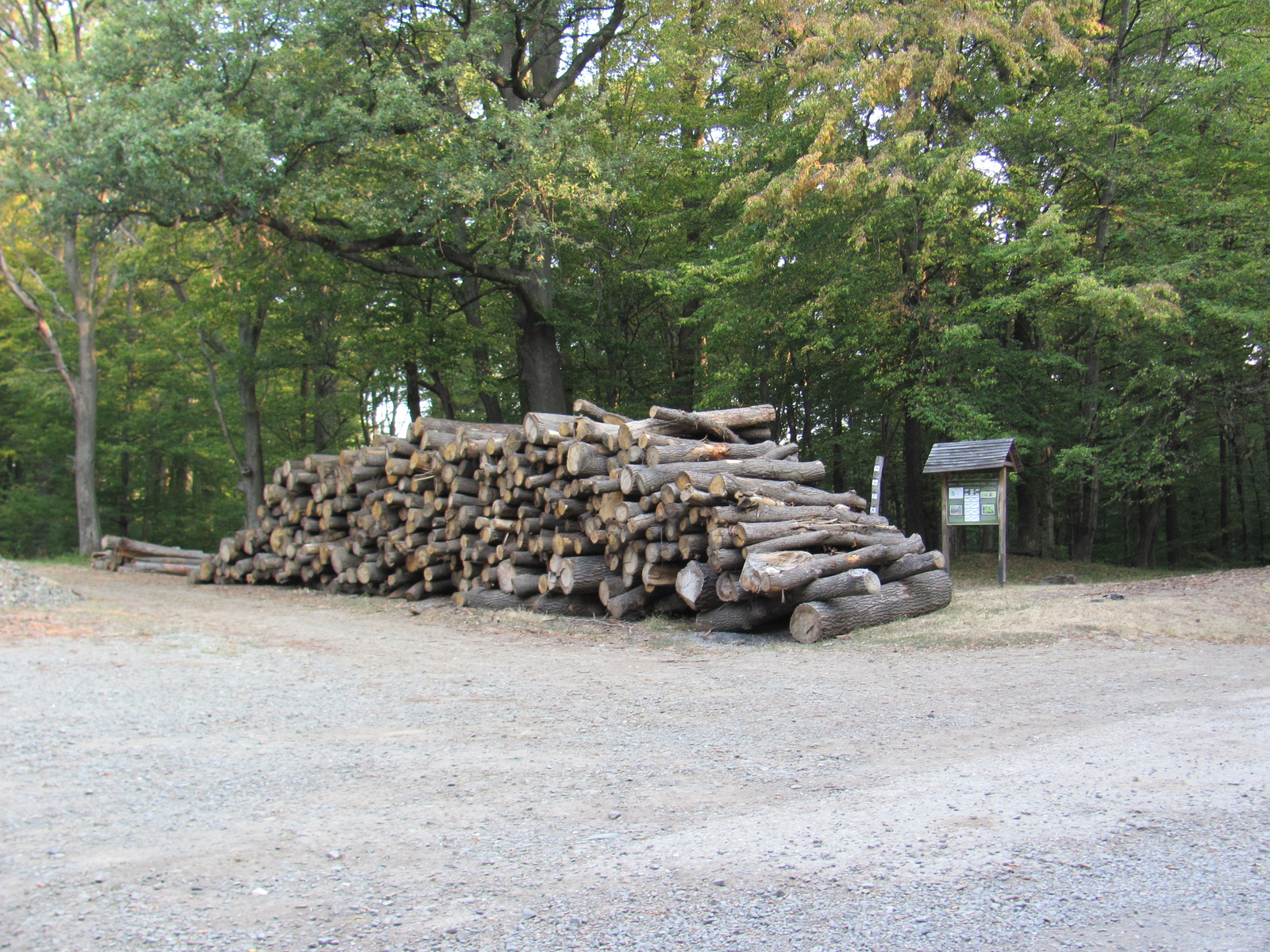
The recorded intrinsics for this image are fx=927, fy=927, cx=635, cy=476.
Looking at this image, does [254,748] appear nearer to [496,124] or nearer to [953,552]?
[496,124]

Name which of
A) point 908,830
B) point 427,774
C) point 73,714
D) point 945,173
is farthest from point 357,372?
point 908,830

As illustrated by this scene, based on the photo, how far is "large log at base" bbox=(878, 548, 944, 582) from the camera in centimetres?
1044

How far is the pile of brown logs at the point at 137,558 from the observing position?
20.2 m

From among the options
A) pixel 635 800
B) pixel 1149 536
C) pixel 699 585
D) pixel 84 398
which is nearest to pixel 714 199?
pixel 699 585

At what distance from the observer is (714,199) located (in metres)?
18.5

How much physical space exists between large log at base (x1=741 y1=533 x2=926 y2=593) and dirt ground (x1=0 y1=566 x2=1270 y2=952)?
3.30 feet

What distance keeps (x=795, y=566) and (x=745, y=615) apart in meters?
0.90

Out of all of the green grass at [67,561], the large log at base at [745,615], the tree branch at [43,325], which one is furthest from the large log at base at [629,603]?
the tree branch at [43,325]

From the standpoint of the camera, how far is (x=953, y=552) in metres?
21.3

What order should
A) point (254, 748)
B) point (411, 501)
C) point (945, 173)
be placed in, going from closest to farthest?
point (254, 748) < point (411, 501) < point (945, 173)

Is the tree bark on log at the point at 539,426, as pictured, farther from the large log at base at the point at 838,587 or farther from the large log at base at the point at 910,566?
the large log at base at the point at 910,566

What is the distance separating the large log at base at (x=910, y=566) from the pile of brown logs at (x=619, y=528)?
2 cm

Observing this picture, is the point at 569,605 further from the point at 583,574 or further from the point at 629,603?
A: the point at 629,603

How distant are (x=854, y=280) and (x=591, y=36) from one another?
853 centimetres
